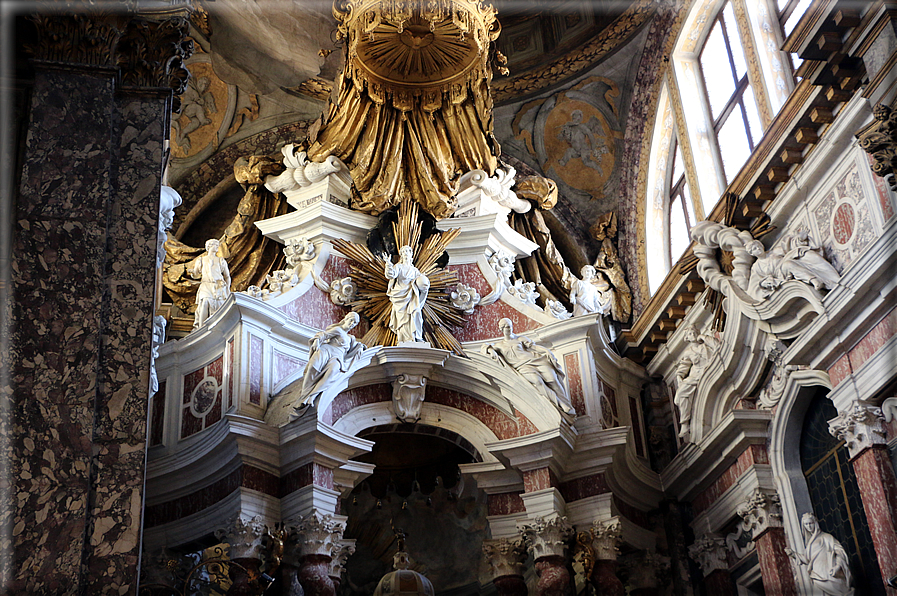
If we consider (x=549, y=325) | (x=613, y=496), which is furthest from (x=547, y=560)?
(x=549, y=325)

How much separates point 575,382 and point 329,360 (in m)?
2.97

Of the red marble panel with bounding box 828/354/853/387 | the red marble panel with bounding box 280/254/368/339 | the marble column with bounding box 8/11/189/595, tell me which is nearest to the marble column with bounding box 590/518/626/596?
the red marble panel with bounding box 828/354/853/387

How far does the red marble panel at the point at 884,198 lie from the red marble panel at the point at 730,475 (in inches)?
111

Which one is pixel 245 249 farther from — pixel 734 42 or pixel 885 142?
pixel 885 142

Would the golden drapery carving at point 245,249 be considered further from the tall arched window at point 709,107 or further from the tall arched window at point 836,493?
the tall arched window at point 836,493

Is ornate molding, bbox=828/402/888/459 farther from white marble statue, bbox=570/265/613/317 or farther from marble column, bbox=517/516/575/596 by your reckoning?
white marble statue, bbox=570/265/613/317

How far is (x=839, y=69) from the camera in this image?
8.30 meters

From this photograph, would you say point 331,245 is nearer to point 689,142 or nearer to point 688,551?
point 689,142

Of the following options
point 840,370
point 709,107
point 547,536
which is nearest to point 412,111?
point 709,107

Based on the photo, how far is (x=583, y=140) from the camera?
14.5 m

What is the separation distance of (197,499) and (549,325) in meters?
4.36

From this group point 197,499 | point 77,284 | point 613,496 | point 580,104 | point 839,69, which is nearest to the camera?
point 77,284

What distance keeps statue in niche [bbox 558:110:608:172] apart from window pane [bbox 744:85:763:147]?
3298 millimetres

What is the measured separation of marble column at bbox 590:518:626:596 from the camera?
32.9 feet
